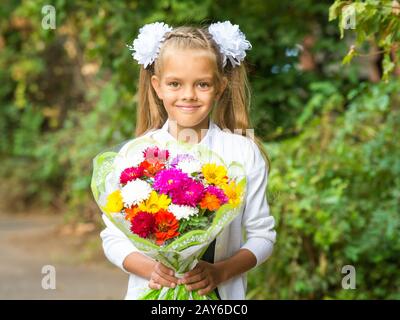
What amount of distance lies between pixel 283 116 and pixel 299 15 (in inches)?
36.9

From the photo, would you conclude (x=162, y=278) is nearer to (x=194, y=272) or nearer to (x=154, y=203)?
(x=194, y=272)

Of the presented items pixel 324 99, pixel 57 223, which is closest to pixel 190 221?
pixel 324 99

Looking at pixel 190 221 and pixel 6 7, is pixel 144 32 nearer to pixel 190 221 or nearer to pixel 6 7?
pixel 190 221

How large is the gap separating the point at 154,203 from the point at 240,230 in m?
0.44

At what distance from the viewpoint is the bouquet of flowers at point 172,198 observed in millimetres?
2252

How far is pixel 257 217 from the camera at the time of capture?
258 cm

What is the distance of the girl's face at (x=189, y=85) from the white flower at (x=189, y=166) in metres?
0.30

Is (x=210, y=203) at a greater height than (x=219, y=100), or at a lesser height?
lesser

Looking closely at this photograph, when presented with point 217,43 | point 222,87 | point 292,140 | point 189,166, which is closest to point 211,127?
point 222,87

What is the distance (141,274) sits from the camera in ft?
8.30


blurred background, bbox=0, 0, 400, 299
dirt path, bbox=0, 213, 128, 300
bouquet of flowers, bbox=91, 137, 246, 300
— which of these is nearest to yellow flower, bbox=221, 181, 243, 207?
bouquet of flowers, bbox=91, 137, 246, 300

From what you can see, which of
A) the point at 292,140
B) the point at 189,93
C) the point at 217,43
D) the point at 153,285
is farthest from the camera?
the point at 292,140

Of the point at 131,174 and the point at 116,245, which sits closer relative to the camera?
the point at 131,174

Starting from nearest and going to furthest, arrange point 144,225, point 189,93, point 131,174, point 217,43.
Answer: point 144,225
point 131,174
point 189,93
point 217,43
